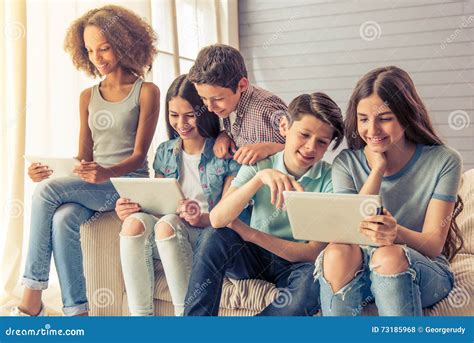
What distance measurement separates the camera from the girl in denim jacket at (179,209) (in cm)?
143

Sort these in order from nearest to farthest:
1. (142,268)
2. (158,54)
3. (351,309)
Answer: (351,309), (142,268), (158,54)

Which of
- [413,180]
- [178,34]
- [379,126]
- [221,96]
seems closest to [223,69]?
[221,96]

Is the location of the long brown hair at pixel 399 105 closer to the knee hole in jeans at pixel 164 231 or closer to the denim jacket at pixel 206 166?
the denim jacket at pixel 206 166

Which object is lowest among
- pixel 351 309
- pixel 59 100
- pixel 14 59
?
pixel 351 309

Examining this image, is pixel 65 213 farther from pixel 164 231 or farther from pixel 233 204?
pixel 233 204

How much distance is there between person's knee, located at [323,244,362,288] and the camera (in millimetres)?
1213

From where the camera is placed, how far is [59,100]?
5.29ft

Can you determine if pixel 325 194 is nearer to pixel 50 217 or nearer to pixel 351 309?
pixel 351 309

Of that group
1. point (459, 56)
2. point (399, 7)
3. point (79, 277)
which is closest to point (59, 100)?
point (79, 277)

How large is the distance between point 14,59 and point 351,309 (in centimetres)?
102

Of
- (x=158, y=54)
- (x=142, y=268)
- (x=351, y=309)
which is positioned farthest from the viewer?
(x=158, y=54)

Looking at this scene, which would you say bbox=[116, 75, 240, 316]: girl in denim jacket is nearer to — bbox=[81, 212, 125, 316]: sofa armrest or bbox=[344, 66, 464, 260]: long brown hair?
bbox=[81, 212, 125, 316]: sofa armrest

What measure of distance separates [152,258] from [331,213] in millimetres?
454

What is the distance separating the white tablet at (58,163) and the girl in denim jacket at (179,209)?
180 mm
